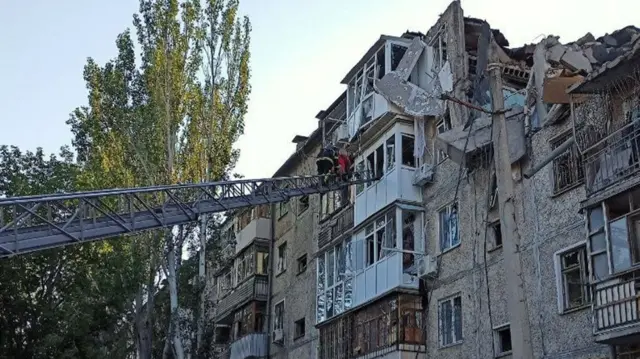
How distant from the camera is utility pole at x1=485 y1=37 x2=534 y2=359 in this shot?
8906 millimetres

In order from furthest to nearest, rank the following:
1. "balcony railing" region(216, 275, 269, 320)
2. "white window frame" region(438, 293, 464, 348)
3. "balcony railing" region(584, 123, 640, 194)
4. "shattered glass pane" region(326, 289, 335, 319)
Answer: "balcony railing" region(216, 275, 269, 320) → "shattered glass pane" region(326, 289, 335, 319) → "white window frame" region(438, 293, 464, 348) → "balcony railing" region(584, 123, 640, 194)

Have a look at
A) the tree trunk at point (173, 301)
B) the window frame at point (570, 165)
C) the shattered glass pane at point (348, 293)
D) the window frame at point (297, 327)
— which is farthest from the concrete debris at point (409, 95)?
the window frame at point (297, 327)

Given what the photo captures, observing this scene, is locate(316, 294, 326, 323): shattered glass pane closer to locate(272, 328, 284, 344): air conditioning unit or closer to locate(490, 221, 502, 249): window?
locate(272, 328, 284, 344): air conditioning unit

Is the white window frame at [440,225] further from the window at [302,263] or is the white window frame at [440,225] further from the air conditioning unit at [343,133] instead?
the window at [302,263]

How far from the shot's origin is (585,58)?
1670cm

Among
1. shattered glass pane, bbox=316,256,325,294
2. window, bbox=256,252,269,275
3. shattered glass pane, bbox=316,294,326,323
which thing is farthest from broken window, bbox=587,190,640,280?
window, bbox=256,252,269,275

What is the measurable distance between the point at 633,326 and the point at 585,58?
23.3ft

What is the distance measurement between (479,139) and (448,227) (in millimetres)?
2981

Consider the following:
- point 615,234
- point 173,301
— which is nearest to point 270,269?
point 173,301

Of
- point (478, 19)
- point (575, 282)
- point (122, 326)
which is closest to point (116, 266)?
point (122, 326)

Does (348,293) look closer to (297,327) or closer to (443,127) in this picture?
(297,327)

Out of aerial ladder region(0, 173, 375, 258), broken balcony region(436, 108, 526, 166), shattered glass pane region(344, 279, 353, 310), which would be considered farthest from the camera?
shattered glass pane region(344, 279, 353, 310)

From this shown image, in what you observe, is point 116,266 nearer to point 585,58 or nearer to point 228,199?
point 228,199

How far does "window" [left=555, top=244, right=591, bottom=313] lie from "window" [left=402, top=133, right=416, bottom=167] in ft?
23.0
